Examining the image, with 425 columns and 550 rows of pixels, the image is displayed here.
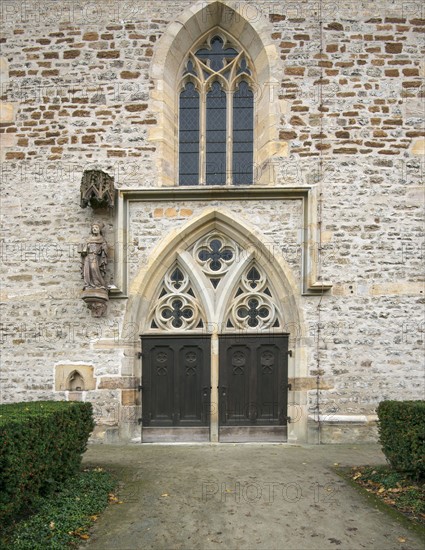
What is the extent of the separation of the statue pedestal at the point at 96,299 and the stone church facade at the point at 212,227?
0.03 meters

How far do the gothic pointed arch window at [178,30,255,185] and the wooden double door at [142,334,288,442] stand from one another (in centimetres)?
282

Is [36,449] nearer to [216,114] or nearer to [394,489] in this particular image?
[394,489]

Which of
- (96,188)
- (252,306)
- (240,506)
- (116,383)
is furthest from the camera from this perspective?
(252,306)

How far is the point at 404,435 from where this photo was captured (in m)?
4.86

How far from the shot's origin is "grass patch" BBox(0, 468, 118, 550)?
3.53 metres

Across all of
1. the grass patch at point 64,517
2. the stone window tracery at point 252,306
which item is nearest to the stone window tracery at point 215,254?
the stone window tracery at point 252,306

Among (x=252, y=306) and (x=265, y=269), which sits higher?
(x=265, y=269)

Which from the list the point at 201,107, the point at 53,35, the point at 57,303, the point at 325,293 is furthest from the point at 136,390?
the point at 53,35

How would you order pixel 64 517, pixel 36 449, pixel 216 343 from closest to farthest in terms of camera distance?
pixel 64 517
pixel 36 449
pixel 216 343

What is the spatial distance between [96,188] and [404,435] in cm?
541

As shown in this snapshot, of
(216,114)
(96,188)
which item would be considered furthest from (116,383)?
(216,114)

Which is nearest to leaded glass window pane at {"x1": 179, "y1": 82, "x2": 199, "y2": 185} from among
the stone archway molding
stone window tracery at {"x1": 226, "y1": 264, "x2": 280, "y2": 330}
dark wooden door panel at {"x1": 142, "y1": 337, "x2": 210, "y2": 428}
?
the stone archway molding

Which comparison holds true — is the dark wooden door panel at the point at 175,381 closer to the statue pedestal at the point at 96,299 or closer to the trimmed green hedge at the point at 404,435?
the statue pedestal at the point at 96,299

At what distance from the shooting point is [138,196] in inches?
294
